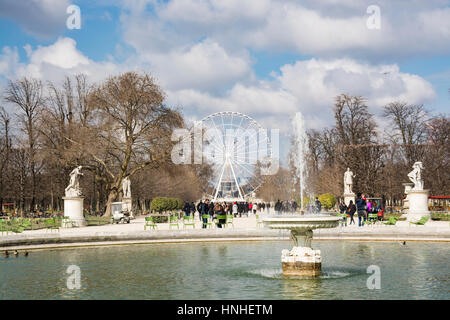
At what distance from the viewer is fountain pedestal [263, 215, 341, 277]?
11.5m

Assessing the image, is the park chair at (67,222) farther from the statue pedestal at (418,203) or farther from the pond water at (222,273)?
the statue pedestal at (418,203)

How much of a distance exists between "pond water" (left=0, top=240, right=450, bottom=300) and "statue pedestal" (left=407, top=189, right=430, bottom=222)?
43.6 ft

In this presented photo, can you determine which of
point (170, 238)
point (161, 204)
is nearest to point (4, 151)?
point (161, 204)

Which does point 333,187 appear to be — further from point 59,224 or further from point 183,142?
point 59,224

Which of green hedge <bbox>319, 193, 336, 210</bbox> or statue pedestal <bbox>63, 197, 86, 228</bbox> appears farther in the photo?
green hedge <bbox>319, 193, 336, 210</bbox>

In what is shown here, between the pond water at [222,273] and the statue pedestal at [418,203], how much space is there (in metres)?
13.3

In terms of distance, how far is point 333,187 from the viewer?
5288 centimetres

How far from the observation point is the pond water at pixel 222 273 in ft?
33.3

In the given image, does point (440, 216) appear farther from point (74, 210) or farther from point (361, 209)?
point (74, 210)

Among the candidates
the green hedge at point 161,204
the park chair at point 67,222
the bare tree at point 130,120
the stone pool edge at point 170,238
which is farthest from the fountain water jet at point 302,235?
the green hedge at point 161,204

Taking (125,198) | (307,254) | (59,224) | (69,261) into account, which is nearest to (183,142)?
(125,198)

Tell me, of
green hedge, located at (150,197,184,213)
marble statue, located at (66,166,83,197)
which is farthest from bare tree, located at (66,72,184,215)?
marble statue, located at (66,166,83,197)

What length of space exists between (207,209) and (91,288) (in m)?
19.8

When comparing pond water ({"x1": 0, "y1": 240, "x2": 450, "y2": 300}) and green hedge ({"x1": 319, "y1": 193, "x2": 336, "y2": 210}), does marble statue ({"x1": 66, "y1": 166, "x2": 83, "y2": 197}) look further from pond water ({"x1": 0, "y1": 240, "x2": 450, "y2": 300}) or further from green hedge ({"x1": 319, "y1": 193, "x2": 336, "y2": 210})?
green hedge ({"x1": 319, "y1": 193, "x2": 336, "y2": 210})
